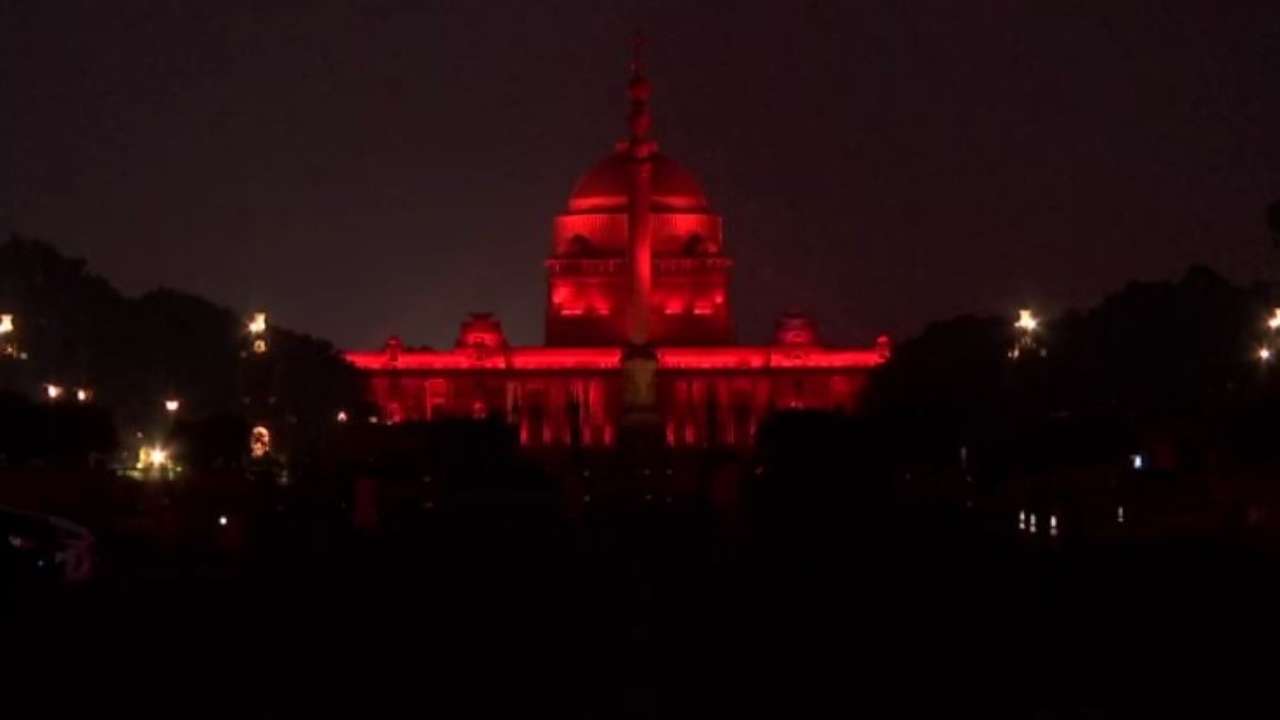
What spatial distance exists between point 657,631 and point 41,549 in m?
7.84

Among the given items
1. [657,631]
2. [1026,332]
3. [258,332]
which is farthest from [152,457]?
[657,631]

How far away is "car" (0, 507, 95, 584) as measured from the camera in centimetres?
2938

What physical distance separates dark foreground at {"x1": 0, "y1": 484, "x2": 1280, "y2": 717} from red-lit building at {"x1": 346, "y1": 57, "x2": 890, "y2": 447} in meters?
114

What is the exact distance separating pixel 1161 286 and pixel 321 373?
4045 cm

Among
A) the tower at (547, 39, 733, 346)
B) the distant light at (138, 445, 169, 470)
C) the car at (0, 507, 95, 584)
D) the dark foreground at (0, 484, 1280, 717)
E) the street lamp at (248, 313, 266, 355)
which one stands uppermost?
the tower at (547, 39, 733, 346)

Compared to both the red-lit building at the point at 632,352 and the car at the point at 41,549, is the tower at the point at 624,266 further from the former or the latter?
the car at the point at 41,549

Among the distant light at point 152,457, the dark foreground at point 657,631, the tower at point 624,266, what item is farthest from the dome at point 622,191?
the dark foreground at point 657,631

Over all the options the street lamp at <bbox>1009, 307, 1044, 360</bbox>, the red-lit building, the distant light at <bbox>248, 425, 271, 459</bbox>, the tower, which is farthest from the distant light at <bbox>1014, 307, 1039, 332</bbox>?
the tower

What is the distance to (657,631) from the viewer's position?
25781 mm

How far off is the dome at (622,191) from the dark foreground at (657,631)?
152 metres

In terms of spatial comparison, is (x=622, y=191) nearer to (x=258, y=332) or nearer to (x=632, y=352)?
(x=632, y=352)

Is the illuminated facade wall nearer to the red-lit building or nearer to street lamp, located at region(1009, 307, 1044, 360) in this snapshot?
the red-lit building

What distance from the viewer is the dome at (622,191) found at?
19488 centimetres

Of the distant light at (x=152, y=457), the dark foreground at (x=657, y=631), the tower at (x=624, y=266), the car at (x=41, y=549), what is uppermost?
the tower at (x=624, y=266)
